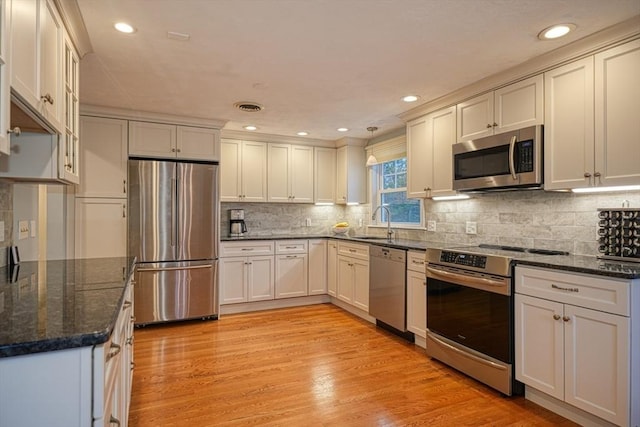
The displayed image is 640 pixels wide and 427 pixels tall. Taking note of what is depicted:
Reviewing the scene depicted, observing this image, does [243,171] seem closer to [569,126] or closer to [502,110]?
[502,110]

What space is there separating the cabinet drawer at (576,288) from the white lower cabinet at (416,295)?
0.95 m

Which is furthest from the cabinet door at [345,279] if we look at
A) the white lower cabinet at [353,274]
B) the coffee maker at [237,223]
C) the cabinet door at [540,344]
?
the cabinet door at [540,344]

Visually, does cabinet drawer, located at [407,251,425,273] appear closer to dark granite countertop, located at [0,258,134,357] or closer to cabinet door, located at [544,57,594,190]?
cabinet door, located at [544,57,594,190]

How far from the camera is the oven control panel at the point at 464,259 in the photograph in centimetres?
255

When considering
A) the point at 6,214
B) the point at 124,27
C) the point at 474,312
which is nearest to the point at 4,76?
the point at 124,27

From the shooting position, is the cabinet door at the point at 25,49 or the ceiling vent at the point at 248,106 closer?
the cabinet door at the point at 25,49

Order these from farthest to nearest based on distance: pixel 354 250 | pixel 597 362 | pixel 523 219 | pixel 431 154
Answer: pixel 354 250, pixel 431 154, pixel 523 219, pixel 597 362

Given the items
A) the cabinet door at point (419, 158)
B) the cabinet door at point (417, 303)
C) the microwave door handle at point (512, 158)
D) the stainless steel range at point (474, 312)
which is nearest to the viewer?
the stainless steel range at point (474, 312)

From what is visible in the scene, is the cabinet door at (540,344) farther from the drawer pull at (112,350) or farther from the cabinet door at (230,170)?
the cabinet door at (230,170)

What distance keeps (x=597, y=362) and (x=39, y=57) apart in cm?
310

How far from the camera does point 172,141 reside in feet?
13.3

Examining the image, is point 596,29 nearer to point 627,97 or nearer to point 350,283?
point 627,97

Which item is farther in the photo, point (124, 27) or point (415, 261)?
point (415, 261)

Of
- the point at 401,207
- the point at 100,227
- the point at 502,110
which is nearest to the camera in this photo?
the point at 502,110
